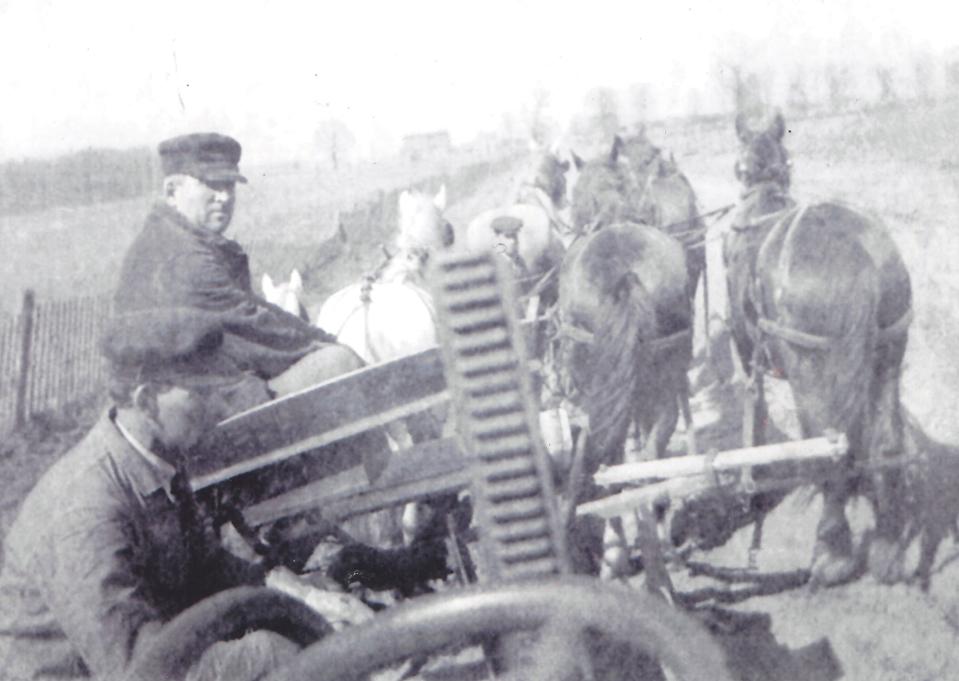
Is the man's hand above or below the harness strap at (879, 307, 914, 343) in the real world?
below

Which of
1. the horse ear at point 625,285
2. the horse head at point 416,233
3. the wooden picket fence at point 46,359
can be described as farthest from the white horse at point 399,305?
the wooden picket fence at point 46,359

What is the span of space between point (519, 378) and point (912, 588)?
2.75 meters

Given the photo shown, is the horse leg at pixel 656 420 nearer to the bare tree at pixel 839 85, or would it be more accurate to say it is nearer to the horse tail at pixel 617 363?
the horse tail at pixel 617 363

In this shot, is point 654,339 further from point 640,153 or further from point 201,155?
point 640,153

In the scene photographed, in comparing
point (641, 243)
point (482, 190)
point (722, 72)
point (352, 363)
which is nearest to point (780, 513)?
point (641, 243)

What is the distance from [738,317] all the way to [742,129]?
101 cm

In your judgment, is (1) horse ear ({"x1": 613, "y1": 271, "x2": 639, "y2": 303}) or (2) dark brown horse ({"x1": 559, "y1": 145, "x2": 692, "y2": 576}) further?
(1) horse ear ({"x1": 613, "y1": 271, "x2": 639, "y2": 303})

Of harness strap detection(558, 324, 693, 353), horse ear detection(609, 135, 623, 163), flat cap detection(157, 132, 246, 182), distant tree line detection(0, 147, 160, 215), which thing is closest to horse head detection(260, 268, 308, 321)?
distant tree line detection(0, 147, 160, 215)

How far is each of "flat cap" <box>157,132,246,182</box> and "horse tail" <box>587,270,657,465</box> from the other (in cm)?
201

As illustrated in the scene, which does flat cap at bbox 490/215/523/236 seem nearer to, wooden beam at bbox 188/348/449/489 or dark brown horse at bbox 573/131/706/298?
dark brown horse at bbox 573/131/706/298

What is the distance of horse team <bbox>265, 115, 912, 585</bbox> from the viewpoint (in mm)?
4078

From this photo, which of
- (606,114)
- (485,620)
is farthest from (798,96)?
(485,620)

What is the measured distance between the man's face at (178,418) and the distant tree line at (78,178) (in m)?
1.58

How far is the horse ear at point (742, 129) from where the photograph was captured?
5137 millimetres
